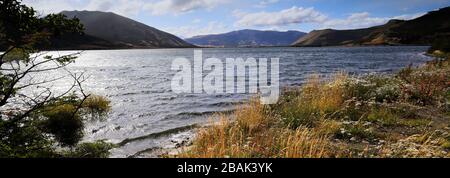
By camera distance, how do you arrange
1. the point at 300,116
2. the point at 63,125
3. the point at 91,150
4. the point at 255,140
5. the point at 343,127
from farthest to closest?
1. the point at 63,125
2. the point at 300,116
3. the point at 91,150
4. the point at 343,127
5. the point at 255,140

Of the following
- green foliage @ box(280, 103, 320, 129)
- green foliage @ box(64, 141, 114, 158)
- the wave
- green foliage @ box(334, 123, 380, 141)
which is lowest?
the wave

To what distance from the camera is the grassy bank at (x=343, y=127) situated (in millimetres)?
8211

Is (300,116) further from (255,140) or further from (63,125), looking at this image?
(63,125)

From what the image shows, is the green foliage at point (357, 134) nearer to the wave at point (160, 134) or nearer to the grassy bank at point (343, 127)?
the grassy bank at point (343, 127)

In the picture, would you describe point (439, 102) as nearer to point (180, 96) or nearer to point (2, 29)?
point (2, 29)

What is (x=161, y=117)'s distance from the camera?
18.6 meters

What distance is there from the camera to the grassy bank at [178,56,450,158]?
26.9ft

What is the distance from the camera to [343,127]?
38.2ft

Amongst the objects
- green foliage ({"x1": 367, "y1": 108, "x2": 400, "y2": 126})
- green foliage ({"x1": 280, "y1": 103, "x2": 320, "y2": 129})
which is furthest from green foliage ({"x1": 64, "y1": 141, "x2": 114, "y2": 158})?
green foliage ({"x1": 367, "y1": 108, "x2": 400, "y2": 126})

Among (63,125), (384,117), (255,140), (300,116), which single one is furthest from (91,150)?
(384,117)

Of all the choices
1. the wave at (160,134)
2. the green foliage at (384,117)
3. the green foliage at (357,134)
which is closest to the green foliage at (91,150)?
the wave at (160,134)

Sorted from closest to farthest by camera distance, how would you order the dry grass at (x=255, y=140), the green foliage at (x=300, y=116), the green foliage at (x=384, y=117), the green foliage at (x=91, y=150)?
the dry grass at (x=255, y=140) < the green foliage at (x=91, y=150) < the green foliage at (x=300, y=116) < the green foliage at (x=384, y=117)

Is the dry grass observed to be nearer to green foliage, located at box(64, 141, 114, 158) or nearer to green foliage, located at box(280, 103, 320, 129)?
green foliage, located at box(280, 103, 320, 129)

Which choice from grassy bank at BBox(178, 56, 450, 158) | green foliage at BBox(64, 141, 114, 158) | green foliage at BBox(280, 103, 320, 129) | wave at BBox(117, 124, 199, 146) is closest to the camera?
grassy bank at BBox(178, 56, 450, 158)
